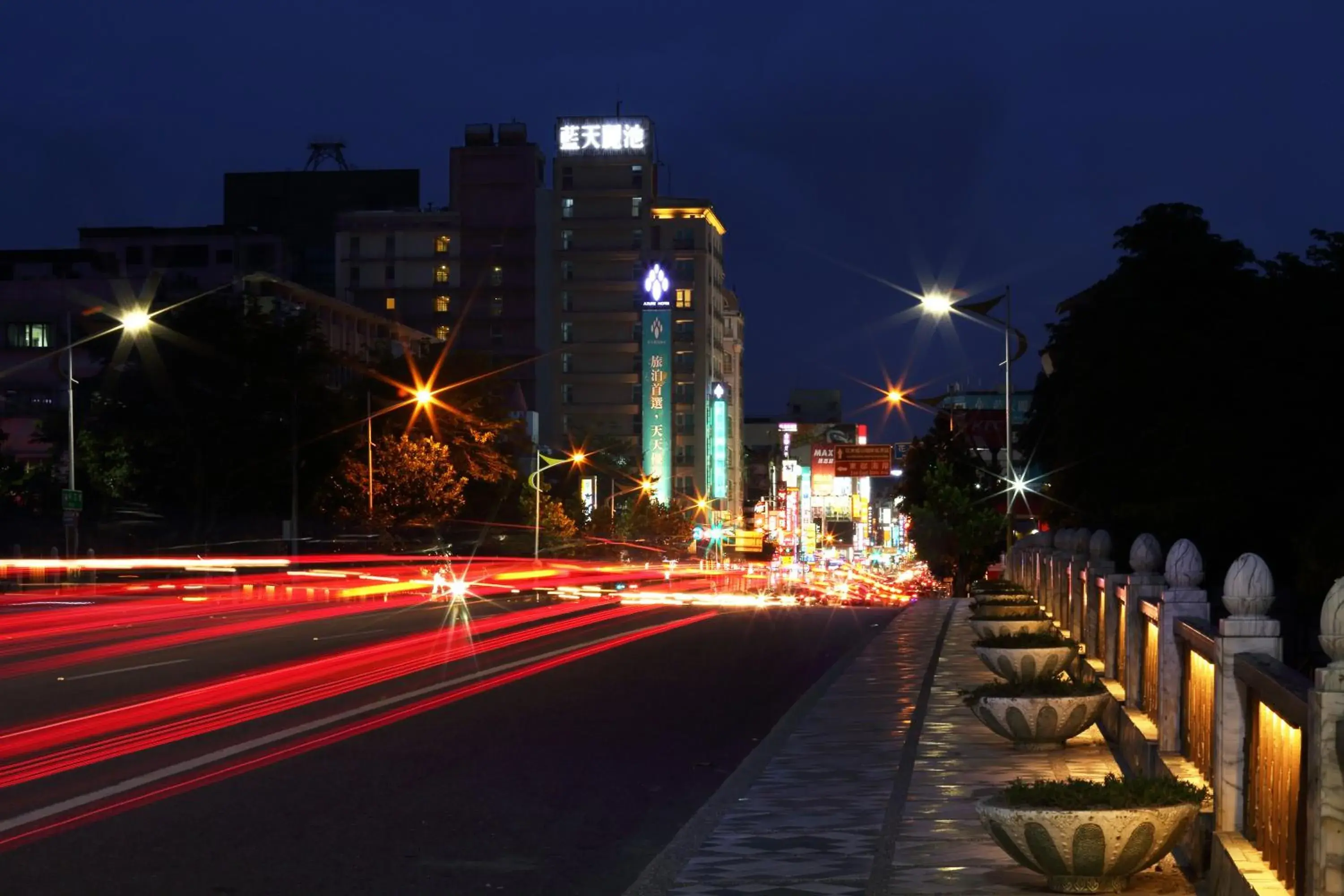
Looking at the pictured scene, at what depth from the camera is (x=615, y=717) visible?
64.2 ft

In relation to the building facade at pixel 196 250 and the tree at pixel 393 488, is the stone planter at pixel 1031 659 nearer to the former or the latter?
the tree at pixel 393 488

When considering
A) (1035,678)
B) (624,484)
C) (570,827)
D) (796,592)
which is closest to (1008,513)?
(796,592)

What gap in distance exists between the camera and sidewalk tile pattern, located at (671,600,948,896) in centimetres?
1006

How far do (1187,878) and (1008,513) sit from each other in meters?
42.2

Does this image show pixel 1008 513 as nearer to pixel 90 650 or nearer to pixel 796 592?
pixel 796 592

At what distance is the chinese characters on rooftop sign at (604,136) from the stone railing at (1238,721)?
14558 cm

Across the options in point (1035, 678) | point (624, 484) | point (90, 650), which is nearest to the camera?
point (1035, 678)

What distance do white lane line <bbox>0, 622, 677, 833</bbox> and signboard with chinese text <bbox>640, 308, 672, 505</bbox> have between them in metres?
123

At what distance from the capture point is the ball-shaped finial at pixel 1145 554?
1408 cm

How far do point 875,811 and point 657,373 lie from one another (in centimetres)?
13720

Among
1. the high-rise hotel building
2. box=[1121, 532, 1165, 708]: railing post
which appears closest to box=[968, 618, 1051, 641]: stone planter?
box=[1121, 532, 1165, 708]: railing post

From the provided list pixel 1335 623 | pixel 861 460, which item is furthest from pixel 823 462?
pixel 1335 623

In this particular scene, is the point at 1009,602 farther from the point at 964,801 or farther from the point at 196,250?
the point at 196,250

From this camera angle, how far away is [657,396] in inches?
5920
